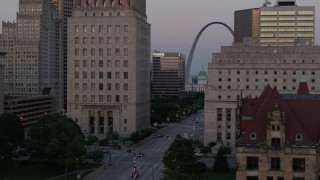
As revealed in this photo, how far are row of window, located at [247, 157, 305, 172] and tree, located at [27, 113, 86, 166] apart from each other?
147ft

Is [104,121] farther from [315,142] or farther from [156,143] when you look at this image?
[315,142]

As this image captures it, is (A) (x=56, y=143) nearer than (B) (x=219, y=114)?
Yes

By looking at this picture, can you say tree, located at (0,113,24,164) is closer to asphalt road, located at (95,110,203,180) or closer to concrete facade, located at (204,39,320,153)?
asphalt road, located at (95,110,203,180)

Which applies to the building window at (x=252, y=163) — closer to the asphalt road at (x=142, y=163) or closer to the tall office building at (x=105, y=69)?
the asphalt road at (x=142, y=163)

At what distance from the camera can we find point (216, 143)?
6639 inches

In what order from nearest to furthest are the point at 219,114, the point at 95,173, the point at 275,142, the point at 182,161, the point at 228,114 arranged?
the point at 275,142
the point at 182,161
the point at 95,173
the point at 228,114
the point at 219,114

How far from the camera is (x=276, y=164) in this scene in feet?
259

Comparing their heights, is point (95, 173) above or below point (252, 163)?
below

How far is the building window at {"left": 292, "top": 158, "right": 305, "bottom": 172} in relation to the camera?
257 feet

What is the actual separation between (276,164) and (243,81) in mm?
93887

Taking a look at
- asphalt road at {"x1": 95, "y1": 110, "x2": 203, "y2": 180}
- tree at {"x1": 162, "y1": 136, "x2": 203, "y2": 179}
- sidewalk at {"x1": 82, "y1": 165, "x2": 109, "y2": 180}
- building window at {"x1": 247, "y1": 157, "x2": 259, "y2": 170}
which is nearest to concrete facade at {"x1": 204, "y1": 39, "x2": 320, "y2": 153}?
asphalt road at {"x1": 95, "y1": 110, "x2": 203, "y2": 180}

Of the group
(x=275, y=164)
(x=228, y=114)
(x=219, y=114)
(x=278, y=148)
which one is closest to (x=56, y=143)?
(x=275, y=164)

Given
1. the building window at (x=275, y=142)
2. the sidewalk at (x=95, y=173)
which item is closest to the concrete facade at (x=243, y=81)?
the sidewalk at (x=95, y=173)

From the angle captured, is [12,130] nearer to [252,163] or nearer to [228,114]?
[228,114]
